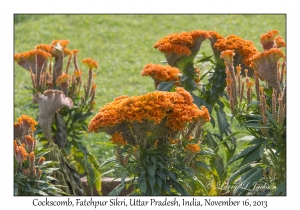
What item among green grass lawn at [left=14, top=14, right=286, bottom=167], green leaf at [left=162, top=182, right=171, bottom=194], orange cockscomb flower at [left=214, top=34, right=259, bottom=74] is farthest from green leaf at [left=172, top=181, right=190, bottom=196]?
green grass lawn at [left=14, top=14, right=286, bottom=167]

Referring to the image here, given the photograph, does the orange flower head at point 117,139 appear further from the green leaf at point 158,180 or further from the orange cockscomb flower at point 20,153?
the orange cockscomb flower at point 20,153

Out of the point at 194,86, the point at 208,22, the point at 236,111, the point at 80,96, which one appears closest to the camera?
the point at 236,111

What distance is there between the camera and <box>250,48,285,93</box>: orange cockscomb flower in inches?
167

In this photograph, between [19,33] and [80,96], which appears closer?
[80,96]

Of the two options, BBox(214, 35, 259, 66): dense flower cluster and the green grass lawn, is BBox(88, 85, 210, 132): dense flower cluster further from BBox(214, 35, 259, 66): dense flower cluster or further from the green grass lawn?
the green grass lawn

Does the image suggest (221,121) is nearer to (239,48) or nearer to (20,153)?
(239,48)

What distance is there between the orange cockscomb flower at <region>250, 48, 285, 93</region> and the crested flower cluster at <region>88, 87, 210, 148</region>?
53 centimetres

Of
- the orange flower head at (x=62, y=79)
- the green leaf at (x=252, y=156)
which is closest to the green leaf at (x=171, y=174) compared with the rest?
the green leaf at (x=252, y=156)

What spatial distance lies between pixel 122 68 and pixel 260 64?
6686mm

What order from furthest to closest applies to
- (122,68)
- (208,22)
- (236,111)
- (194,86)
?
(208,22), (122,68), (194,86), (236,111)

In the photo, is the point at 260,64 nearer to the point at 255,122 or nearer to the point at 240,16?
the point at 255,122

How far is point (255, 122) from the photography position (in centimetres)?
442

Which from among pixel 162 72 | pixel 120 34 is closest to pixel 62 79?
pixel 162 72

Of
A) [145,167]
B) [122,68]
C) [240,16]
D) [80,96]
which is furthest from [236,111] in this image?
[240,16]
